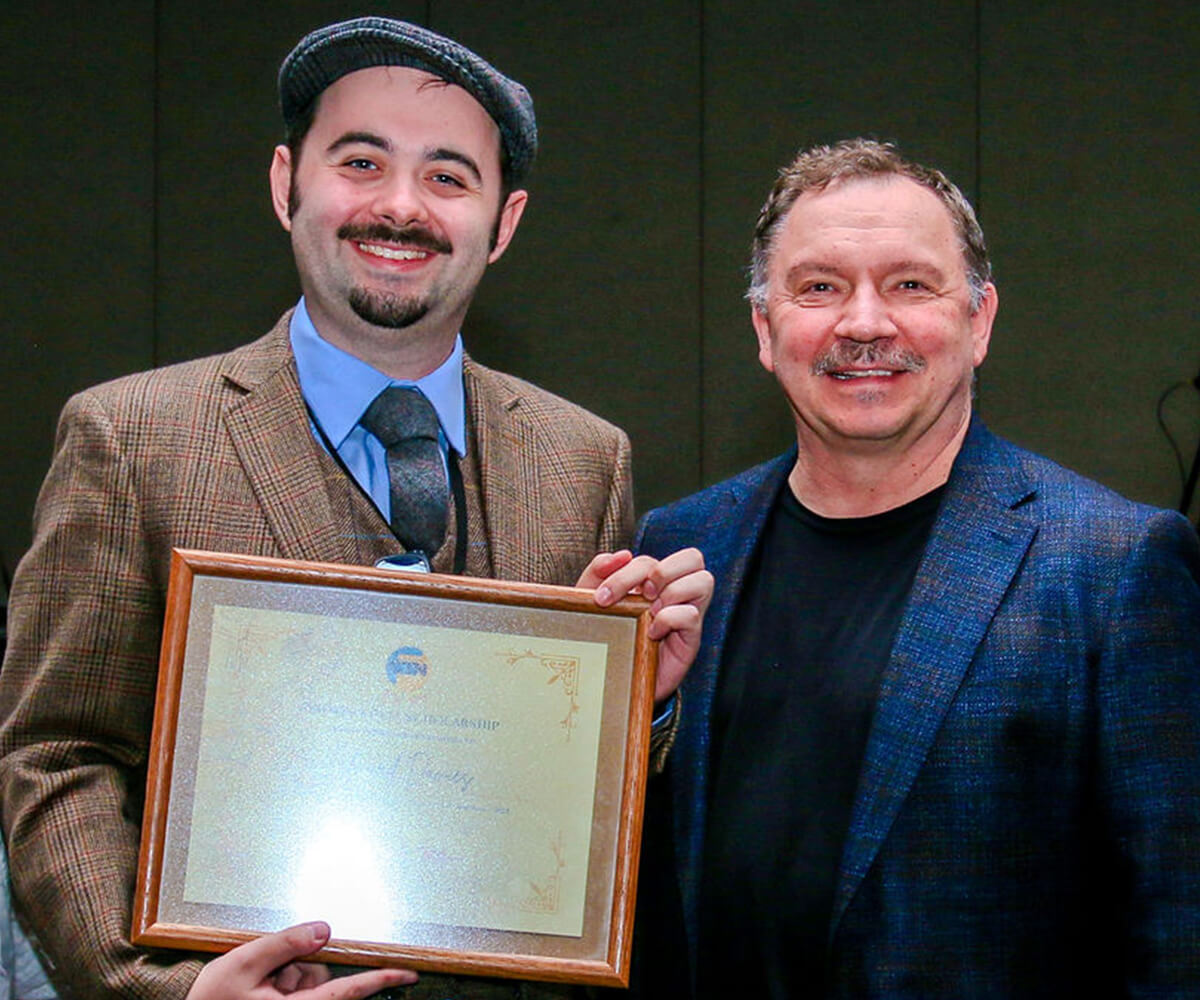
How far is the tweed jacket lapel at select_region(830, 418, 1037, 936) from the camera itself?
62.7 inches

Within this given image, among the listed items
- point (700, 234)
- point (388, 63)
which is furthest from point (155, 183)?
point (388, 63)

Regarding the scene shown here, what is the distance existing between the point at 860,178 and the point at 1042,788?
31.9 inches

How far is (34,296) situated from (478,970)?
473 cm

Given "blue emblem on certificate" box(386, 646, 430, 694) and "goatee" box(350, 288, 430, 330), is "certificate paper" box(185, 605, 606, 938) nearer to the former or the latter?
"blue emblem on certificate" box(386, 646, 430, 694)

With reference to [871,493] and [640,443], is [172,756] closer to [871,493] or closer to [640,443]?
[871,493]

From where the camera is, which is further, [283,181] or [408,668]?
[283,181]

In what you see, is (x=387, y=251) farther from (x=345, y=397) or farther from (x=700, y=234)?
(x=700, y=234)

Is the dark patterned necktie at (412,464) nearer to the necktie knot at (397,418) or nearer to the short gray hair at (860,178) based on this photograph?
the necktie knot at (397,418)

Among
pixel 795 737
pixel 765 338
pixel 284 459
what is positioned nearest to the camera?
pixel 284 459

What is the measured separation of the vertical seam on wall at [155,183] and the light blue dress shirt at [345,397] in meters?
3.99

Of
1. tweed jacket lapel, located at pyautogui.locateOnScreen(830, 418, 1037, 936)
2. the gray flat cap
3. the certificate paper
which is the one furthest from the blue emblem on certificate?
the gray flat cap

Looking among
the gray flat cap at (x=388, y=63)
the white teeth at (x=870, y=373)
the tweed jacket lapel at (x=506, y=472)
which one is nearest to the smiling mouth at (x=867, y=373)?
the white teeth at (x=870, y=373)

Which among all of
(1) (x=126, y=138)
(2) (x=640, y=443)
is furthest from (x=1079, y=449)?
(1) (x=126, y=138)

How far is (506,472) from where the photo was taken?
174cm
